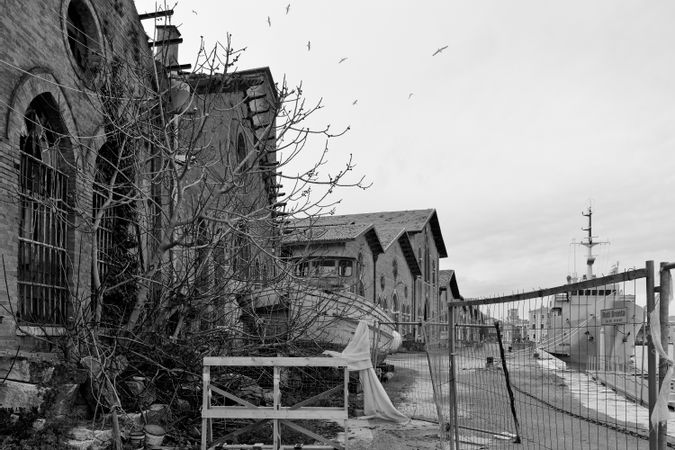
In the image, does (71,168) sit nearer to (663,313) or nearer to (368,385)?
(368,385)

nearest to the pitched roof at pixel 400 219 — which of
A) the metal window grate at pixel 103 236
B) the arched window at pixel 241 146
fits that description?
the arched window at pixel 241 146

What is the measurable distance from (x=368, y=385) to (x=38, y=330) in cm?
543

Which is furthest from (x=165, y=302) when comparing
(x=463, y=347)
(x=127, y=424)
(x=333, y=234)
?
(x=333, y=234)

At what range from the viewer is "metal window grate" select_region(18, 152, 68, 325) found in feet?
26.8

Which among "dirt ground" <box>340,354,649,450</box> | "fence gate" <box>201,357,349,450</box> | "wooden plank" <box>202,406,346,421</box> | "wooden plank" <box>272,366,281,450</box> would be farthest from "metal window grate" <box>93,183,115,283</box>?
"dirt ground" <box>340,354,649,450</box>

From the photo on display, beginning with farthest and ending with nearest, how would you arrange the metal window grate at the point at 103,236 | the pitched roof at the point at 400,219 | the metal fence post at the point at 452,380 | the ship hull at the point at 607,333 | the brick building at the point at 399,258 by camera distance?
the pitched roof at the point at 400,219 → the brick building at the point at 399,258 → the metal window grate at the point at 103,236 → the metal fence post at the point at 452,380 → the ship hull at the point at 607,333

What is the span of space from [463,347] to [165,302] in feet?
14.5

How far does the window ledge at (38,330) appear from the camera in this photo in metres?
7.54

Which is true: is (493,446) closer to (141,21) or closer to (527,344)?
(527,344)

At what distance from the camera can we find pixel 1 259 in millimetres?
7266

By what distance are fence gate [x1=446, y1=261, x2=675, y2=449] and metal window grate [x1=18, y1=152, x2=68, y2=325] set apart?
568 centimetres

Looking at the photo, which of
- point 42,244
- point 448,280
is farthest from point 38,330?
point 448,280

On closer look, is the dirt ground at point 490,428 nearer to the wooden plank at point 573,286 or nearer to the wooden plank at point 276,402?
the wooden plank at point 573,286

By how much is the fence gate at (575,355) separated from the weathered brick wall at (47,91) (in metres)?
5.45
